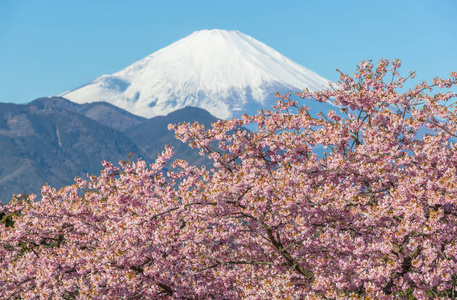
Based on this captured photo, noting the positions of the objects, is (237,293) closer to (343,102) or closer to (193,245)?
(193,245)

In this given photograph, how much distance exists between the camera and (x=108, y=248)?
1330 centimetres

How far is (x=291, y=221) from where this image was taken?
1212 cm

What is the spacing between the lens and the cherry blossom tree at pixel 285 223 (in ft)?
35.7

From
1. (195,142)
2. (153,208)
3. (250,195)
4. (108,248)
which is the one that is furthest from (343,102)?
(108,248)

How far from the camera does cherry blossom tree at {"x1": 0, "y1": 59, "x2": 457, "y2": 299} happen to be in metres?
10.9

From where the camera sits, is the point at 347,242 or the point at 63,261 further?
the point at 63,261

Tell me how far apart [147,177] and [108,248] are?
119 inches

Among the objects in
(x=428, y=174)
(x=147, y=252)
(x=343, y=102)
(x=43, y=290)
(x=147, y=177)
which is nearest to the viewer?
(x=428, y=174)

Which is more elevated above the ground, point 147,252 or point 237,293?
point 147,252

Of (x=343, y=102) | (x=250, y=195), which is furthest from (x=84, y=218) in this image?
(x=343, y=102)

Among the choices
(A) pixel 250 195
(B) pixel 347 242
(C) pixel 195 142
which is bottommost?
(B) pixel 347 242

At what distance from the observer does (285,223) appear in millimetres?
12305

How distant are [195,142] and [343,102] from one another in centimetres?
498

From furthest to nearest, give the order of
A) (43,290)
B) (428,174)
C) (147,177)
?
(147,177) → (43,290) → (428,174)
